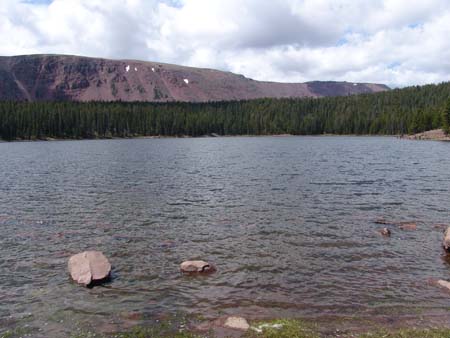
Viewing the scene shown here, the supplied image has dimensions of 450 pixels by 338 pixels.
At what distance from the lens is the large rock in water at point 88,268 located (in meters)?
18.3

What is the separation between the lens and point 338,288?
58.2ft

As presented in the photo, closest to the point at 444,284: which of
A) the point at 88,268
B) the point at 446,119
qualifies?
the point at 88,268

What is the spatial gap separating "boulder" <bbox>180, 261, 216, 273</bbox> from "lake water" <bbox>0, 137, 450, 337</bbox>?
533 mm

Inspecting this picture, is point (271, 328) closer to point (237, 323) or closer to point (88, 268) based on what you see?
point (237, 323)

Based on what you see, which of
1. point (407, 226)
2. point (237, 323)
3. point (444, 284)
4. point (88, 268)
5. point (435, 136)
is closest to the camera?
point (237, 323)

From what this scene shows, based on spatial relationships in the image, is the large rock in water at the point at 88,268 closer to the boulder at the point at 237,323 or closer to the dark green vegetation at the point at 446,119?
the boulder at the point at 237,323

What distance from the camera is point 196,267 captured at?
19.6 meters

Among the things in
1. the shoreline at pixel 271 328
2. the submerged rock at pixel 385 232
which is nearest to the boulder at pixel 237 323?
the shoreline at pixel 271 328

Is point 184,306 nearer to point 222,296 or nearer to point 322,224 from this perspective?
point 222,296

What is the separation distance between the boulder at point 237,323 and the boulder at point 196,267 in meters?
5.04

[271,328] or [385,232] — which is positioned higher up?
[385,232]

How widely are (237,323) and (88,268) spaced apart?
27.2 ft

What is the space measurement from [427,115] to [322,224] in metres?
187

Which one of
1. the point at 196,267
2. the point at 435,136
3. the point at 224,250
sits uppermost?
the point at 435,136
